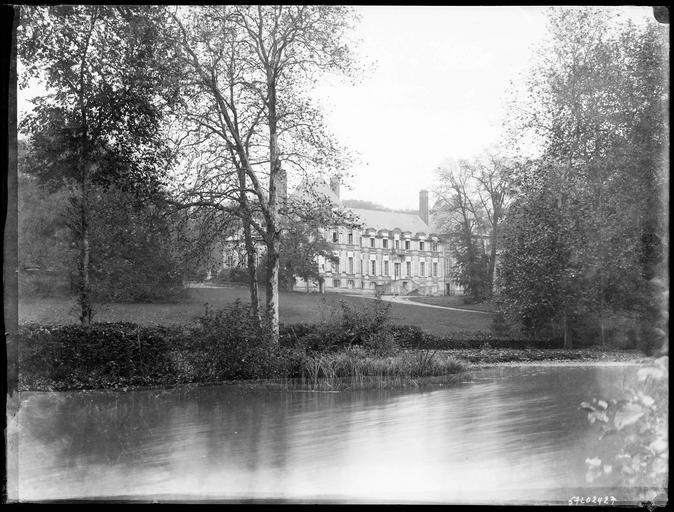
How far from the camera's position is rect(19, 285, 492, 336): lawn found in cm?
554

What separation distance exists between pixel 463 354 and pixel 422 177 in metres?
1.61

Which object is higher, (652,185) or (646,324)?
(652,185)

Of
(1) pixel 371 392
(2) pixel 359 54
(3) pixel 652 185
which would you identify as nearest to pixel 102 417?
(1) pixel 371 392

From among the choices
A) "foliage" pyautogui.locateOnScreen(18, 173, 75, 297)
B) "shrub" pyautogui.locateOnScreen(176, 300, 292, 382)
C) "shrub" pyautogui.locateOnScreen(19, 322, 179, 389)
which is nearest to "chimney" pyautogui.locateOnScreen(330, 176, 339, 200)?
"shrub" pyautogui.locateOnScreen(176, 300, 292, 382)

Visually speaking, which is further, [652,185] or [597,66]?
[597,66]

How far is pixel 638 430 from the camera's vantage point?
4.84m

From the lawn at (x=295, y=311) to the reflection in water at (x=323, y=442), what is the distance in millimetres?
621

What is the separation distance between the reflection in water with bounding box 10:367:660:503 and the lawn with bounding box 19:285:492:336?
24.4 inches

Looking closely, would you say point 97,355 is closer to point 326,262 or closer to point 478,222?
point 326,262

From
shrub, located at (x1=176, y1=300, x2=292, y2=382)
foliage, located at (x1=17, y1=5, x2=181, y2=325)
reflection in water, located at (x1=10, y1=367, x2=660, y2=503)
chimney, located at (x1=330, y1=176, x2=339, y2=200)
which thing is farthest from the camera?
chimney, located at (x1=330, y1=176, x2=339, y2=200)

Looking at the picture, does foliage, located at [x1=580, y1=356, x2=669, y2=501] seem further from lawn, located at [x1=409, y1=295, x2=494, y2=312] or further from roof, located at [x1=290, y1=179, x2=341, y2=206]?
roof, located at [x1=290, y1=179, x2=341, y2=206]

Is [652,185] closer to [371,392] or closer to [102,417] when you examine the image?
[371,392]

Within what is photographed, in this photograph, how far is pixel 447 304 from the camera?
574cm

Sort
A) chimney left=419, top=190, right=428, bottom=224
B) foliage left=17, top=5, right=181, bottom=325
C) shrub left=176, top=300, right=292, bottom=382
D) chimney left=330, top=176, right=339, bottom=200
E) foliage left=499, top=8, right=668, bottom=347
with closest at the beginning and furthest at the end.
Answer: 1. foliage left=499, top=8, right=668, bottom=347
2. foliage left=17, top=5, right=181, bottom=325
3. chimney left=419, top=190, right=428, bottom=224
4. shrub left=176, top=300, right=292, bottom=382
5. chimney left=330, top=176, right=339, bottom=200
